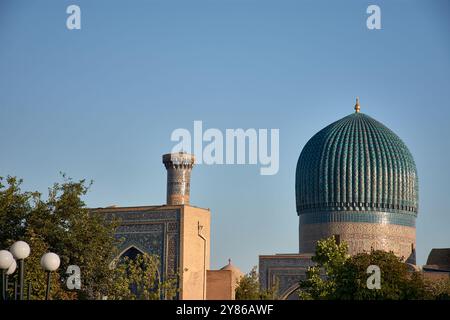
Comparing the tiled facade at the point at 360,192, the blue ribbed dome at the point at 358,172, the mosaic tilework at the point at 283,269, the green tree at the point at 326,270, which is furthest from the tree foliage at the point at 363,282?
the blue ribbed dome at the point at 358,172

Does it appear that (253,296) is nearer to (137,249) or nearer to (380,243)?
(137,249)

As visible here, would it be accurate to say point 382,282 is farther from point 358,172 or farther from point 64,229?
point 358,172

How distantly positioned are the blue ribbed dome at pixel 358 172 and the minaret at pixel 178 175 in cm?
562

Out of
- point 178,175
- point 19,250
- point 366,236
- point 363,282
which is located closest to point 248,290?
point 363,282

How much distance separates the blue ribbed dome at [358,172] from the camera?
44188 millimetres

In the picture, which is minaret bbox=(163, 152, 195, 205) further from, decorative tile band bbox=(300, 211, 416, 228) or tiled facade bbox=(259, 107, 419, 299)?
decorative tile band bbox=(300, 211, 416, 228)

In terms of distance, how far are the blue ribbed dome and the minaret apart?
221 inches

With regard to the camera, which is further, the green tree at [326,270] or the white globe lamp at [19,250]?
the green tree at [326,270]

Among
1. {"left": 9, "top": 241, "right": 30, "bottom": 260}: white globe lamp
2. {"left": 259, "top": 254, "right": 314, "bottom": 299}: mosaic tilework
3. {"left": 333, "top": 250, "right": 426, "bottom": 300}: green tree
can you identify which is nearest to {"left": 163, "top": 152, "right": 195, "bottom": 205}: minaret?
{"left": 259, "top": 254, "right": 314, "bottom": 299}: mosaic tilework

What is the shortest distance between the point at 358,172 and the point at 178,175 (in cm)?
905

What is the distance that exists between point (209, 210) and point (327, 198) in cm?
1351

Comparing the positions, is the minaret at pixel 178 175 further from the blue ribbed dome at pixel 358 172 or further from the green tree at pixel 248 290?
the green tree at pixel 248 290
